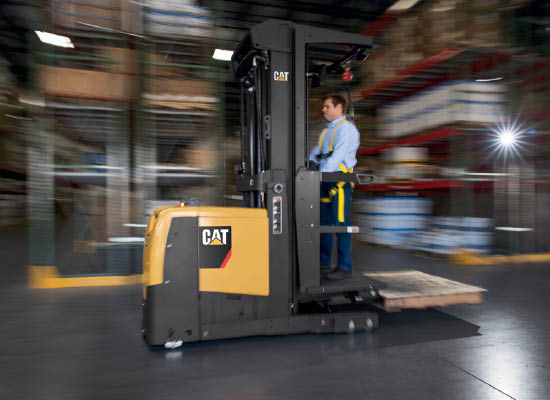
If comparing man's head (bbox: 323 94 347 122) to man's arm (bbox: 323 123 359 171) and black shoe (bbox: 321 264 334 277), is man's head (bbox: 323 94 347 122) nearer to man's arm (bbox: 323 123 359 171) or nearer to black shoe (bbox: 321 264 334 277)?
man's arm (bbox: 323 123 359 171)

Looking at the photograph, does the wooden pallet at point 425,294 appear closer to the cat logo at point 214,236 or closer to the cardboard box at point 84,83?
the cat logo at point 214,236

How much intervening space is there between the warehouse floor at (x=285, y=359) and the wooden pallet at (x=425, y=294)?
220 millimetres

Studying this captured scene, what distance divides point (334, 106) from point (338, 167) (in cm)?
52

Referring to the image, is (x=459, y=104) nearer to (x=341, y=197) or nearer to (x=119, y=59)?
(x=341, y=197)

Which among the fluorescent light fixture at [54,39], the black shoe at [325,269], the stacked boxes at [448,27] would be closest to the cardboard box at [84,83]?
the fluorescent light fixture at [54,39]

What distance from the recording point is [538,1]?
693cm

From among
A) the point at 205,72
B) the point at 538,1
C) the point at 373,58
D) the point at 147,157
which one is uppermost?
the point at 538,1

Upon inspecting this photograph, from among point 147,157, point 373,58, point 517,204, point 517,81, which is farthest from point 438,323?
point 373,58

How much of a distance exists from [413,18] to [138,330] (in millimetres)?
6211

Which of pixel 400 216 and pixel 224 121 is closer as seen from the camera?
pixel 224 121

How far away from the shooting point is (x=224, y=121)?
16.7ft

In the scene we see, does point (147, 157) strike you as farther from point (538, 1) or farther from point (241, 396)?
point (538, 1)

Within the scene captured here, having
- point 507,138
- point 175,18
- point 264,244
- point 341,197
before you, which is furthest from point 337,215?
point 507,138

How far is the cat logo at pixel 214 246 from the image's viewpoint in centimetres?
269
